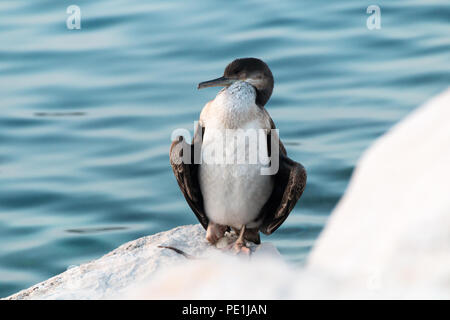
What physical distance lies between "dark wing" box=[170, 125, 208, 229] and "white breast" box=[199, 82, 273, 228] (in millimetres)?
61

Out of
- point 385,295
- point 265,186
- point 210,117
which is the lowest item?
point 385,295

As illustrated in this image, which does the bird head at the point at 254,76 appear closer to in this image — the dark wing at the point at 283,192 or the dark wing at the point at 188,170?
the dark wing at the point at 283,192

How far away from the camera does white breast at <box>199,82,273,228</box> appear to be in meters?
5.55

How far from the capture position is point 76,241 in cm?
962

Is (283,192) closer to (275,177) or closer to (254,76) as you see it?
(275,177)

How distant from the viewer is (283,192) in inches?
228

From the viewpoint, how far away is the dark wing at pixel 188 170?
5688mm

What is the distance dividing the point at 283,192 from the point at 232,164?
42 cm

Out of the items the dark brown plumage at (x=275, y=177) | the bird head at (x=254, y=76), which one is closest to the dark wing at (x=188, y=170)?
the dark brown plumage at (x=275, y=177)

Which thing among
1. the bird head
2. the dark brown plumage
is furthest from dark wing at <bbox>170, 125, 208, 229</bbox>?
the bird head
